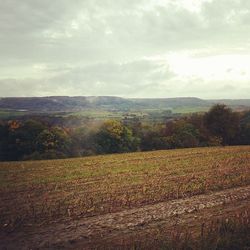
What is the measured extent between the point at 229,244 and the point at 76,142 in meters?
58.7

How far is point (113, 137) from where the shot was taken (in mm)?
71062

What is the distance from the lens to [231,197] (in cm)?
2053

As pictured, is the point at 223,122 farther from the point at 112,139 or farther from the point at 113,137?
the point at 112,139

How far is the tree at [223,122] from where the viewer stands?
255 feet

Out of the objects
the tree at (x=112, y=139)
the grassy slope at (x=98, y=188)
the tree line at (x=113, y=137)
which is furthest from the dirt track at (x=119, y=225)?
the tree at (x=112, y=139)

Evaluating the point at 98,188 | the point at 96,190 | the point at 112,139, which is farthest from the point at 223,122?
the point at 96,190

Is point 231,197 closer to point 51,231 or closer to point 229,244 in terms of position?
point 229,244

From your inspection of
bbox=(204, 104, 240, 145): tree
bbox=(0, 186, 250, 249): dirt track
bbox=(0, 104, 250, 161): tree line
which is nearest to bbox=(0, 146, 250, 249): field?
bbox=(0, 186, 250, 249): dirt track

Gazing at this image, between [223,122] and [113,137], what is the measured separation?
85.6 feet

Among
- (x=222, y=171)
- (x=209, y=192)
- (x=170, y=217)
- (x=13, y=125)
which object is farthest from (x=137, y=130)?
(x=170, y=217)

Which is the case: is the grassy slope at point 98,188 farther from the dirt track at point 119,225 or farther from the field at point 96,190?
the dirt track at point 119,225

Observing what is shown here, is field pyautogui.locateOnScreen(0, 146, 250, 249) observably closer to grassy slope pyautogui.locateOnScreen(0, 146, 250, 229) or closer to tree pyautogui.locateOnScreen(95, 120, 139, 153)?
grassy slope pyautogui.locateOnScreen(0, 146, 250, 229)

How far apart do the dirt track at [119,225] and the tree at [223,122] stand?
59.6m

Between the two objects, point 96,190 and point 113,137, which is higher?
point 96,190
